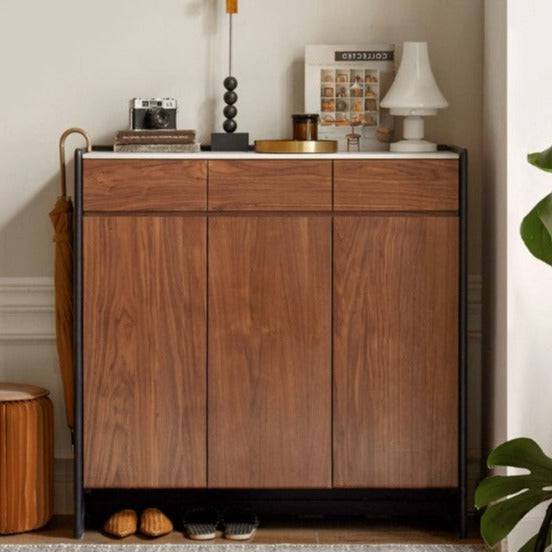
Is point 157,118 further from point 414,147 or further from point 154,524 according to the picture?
point 154,524

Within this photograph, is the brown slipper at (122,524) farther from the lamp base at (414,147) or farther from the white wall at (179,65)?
the lamp base at (414,147)

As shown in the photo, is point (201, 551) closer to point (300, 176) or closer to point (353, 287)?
point (353, 287)

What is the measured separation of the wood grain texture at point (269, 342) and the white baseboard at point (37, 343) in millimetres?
646

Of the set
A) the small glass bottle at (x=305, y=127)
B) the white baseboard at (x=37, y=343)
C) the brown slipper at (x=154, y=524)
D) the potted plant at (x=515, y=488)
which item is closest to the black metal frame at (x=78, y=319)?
the brown slipper at (x=154, y=524)

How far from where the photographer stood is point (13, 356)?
3.97 m

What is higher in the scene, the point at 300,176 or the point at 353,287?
the point at 300,176

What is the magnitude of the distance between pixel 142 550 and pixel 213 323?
70 cm

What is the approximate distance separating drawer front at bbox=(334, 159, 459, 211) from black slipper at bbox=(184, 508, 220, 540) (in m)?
1.03

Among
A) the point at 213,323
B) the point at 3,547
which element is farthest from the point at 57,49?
the point at 3,547

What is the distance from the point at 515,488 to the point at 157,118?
166 cm

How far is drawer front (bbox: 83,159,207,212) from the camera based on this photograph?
139 inches

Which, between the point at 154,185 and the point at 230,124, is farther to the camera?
the point at 230,124

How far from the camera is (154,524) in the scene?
3.59 m

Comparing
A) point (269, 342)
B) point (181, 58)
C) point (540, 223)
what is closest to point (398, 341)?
point (269, 342)
